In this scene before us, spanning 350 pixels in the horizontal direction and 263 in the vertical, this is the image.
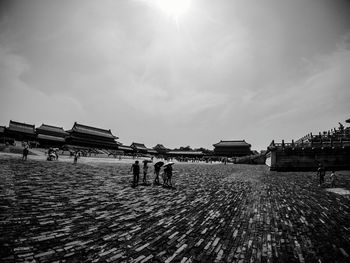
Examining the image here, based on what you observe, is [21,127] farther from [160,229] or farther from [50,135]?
[160,229]

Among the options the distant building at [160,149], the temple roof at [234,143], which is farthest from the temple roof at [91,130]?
the temple roof at [234,143]

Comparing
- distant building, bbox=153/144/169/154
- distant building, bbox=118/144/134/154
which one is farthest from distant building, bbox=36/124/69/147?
distant building, bbox=153/144/169/154

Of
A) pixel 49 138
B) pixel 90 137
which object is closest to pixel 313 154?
pixel 90 137

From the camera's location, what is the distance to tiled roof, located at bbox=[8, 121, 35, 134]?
45.6 metres

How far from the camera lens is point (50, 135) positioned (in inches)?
2020

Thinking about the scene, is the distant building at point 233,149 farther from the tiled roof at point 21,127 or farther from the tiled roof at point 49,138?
the tiled roof at point 21,127

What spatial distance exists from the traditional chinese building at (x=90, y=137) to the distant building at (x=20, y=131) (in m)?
8.80

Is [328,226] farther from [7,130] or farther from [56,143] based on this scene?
[7,130]

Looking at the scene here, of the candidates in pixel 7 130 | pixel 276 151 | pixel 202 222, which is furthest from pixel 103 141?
pixel 202 222

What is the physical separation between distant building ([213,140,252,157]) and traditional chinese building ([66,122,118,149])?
4267 centimetres

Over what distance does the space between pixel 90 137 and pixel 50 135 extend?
1084cm

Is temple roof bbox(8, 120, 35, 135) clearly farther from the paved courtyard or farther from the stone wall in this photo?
the stone wall

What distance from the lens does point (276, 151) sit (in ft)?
90.5

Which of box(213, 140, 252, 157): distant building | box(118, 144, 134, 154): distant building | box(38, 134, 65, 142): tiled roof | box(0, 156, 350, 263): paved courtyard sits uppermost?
box(213, 140, 252, 157): distant building
